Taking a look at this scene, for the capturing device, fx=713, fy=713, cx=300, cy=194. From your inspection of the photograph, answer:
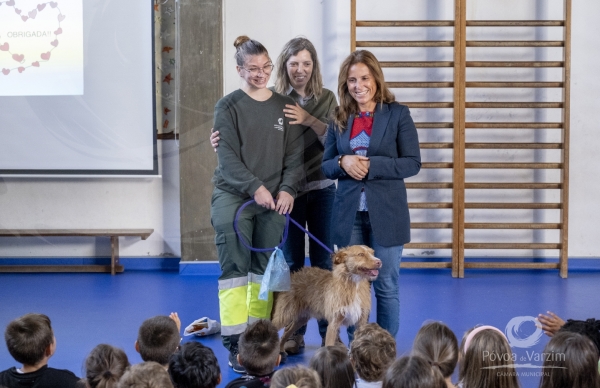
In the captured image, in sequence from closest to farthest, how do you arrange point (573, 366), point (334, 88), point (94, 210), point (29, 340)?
point (573, 366)
point (29, 340)
point (334, 88)
point (94, 210)

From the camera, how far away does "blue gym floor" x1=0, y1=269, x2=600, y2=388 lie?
373 cm

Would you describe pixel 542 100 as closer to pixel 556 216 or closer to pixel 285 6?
pixel 556 216

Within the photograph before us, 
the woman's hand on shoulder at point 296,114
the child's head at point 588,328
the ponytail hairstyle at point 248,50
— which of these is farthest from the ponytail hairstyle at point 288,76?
the child's head at point 588,328

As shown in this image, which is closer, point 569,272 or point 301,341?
point 301,341

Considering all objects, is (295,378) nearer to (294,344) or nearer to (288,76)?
(294,344)

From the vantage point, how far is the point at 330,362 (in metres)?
2.03

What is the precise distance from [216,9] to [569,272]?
10.9 feet

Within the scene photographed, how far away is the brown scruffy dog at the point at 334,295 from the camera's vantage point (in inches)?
119

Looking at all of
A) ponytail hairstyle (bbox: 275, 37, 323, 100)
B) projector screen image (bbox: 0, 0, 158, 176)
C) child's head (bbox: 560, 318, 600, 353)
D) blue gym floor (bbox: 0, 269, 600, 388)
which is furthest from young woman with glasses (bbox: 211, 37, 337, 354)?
projector screen image (bbox: 0, 0, 158, 176)

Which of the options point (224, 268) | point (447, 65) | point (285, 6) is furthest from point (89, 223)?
point (447, 65)

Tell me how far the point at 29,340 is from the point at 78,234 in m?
3.25

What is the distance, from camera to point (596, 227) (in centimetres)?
548

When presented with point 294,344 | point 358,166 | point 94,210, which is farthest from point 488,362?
point 94,210

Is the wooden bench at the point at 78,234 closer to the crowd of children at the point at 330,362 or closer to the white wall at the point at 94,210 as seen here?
the white wall at the point at 94,210
